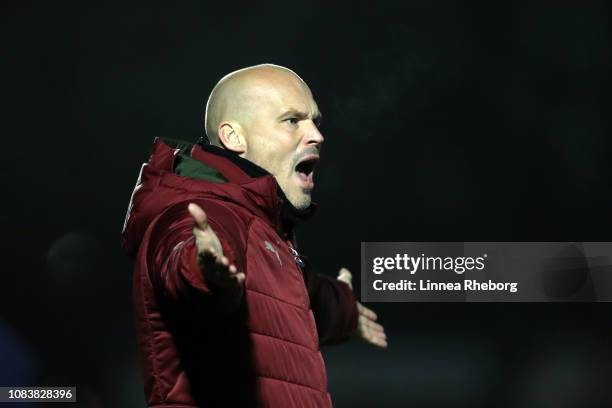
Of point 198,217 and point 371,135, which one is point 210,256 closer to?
point 198,217

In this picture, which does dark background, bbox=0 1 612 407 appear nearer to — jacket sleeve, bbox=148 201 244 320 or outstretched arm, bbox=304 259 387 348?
outstretched arm, bbox=304 259 387 348

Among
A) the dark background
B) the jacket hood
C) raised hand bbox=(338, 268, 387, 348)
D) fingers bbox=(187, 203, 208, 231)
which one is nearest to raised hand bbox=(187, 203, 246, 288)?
fingers bbox=(187, 203, 208, 231)

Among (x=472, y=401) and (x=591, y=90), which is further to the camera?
(x=591, y=90)

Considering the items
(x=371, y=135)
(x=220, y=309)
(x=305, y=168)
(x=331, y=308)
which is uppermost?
(x=371, y=135)

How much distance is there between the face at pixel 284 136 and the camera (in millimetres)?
1415

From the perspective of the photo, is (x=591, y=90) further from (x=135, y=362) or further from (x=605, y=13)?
(x=135, y=362)

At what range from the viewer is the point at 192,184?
115cm

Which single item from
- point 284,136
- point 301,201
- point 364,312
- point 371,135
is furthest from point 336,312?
point 371,135

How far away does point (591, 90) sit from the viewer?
12.7 feet

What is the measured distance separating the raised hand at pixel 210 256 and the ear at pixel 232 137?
573mm

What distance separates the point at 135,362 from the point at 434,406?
4.12 ft

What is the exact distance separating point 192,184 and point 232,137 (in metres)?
0.29

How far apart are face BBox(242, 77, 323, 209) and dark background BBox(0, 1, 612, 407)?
7.48 ft

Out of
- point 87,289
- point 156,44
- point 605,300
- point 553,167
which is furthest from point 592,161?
point 87,289
